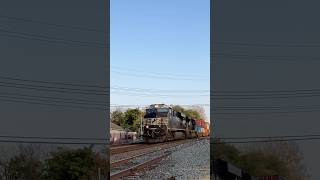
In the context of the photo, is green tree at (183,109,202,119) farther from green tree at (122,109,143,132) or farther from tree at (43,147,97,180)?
tree at (43,147,97,180)

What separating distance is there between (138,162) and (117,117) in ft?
3.07

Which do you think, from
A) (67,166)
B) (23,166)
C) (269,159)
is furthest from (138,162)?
(269,159)

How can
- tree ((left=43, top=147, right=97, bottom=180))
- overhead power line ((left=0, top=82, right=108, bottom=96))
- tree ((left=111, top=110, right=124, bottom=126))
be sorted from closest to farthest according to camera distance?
overhead power line ((left=0, top=82, right=108, bottom=96)) < tree ((left=43, top=147, right=97, bottom=180)) < tree ((left=111, top=110, right=124, bottom=126))

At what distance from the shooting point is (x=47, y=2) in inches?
426

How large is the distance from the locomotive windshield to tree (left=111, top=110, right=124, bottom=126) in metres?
0.49

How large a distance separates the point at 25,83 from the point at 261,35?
4558 millimetres

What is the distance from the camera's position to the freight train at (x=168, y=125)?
11.4 metres

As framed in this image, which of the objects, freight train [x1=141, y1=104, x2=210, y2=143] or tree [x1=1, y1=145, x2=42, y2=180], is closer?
tree [x1=1, y1=145, x2=42, y2=180]

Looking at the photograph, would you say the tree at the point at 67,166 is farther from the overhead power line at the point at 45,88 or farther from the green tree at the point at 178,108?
the green tree at the point at 178,108

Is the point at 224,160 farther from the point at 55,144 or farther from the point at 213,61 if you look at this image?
the point at 55,144

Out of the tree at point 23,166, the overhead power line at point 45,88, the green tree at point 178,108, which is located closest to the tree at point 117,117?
the overhead power line at point 45,88

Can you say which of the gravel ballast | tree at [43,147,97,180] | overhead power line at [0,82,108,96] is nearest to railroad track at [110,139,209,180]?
the gravel ballast

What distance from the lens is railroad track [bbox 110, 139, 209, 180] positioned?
36.3ft

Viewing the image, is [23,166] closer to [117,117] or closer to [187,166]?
[117,117]
